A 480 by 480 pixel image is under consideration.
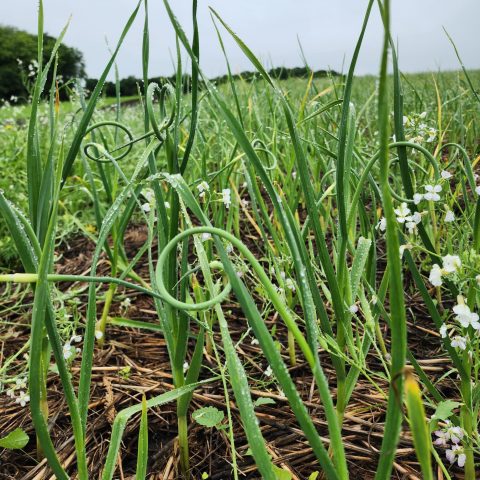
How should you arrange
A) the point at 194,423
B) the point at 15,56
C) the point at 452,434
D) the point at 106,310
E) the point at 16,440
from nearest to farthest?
1. the point at 452,434
2. the point at 16,440
3. the point at 194,423
4. the point at 106,310
5. the point at 15,56

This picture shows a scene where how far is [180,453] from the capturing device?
852mm

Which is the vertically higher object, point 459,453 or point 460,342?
point 460,342

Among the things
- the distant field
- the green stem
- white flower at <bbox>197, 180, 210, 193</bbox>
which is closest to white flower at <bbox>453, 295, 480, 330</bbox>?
the distant field

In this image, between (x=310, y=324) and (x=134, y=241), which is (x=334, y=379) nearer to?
(x=310, y=324)

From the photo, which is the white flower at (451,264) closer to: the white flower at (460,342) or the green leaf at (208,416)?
the white flower at (460,342)

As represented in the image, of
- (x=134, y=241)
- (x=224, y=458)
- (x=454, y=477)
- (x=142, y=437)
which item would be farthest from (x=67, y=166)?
(x=134, y=241)

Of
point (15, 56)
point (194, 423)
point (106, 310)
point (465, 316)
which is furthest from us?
point (15, 56)

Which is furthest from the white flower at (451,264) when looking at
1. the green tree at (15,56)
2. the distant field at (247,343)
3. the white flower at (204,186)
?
the green tree at (15,56)

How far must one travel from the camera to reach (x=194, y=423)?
96 cm

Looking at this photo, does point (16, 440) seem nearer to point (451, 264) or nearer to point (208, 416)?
point (208, 416)

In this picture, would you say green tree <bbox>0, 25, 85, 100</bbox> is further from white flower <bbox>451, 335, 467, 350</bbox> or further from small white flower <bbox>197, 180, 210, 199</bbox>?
white flower <bbox>451, 335, 467, 350</bbox>

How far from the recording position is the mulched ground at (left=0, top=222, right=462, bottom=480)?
873mm

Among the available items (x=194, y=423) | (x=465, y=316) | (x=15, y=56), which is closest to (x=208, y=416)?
(x=194, y=423)

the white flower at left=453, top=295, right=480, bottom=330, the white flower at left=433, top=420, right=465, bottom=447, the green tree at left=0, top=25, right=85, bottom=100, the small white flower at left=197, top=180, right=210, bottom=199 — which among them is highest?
the green tree at left=0, top=25, right=85, bottom=100
